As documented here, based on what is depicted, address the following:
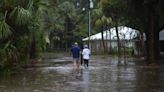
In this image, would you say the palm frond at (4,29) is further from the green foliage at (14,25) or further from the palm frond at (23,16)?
the palm frond at (23,16)

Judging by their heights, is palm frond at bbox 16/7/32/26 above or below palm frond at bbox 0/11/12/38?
above

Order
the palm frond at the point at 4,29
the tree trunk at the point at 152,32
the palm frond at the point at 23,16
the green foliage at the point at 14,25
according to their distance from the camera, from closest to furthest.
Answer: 1. the palm frond at the point at 4,29
2. the green foliage at the point at 14,25
3. the palm frond at the point at 23,16
4. the tree trunk at the point at 152,32

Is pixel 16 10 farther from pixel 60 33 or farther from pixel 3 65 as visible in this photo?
pixel 60 33

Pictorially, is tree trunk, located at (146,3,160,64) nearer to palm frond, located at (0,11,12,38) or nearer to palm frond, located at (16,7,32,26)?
palm frond, located at (16,7,32,26)

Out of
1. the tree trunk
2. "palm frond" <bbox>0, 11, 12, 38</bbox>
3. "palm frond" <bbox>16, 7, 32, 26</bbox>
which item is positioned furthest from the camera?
the tree trunk

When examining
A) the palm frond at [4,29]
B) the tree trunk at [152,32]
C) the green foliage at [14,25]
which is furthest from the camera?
the tree trunk at [152,32]

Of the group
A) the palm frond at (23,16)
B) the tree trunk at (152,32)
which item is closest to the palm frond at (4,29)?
the palm frond at (23,16)

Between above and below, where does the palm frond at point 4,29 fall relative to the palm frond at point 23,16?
below

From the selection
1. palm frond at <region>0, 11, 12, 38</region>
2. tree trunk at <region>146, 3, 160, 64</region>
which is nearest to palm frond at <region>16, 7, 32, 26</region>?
palm frond at <region>0, 11, 12, 38</region>

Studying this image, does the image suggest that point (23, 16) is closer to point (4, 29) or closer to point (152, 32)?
point (4, 29)

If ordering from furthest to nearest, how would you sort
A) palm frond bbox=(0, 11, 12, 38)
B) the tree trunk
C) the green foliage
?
the tree trunk
the green foliage
palm frond bbox=(0, 11, 12, 38)

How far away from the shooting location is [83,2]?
109 m

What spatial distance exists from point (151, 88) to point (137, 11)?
1977cm

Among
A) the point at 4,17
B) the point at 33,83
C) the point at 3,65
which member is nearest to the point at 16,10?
the point at 4,17
